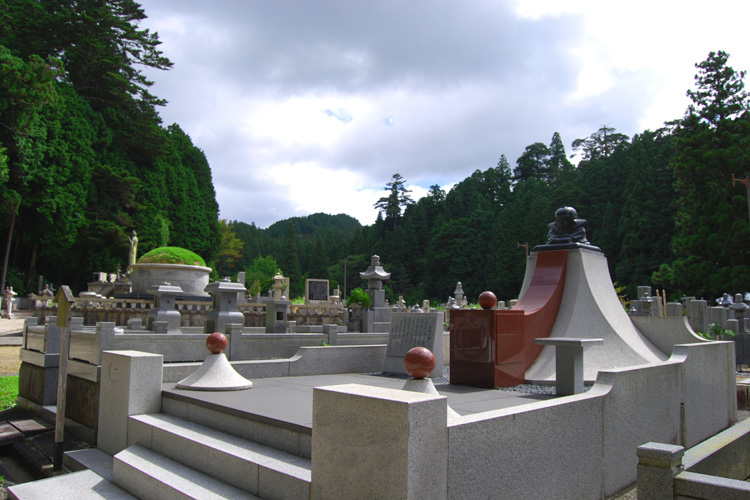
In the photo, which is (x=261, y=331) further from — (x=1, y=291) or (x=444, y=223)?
(x=444, y=223)

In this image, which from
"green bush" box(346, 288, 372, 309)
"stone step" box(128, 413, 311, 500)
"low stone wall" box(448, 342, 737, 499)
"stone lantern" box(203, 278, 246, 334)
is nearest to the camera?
"low stone wall" box(448, 342, 737, 499)

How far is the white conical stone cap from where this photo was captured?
6656 millimetres

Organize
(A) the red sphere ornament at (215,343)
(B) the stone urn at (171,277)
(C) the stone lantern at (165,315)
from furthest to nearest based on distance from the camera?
(B) the stone urn at (171,277) < (C) the stone lantern at (165,315) < (A) the red sphere ornament at (215,343)

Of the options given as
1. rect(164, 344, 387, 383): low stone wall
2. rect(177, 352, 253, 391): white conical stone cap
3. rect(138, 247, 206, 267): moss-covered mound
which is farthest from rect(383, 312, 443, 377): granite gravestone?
rect(138, 247, 206, 267): moss-covered mound

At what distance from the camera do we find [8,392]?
34.0 ft

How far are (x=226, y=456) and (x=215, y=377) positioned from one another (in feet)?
7.87

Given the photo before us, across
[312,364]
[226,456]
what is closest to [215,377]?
[226,456]

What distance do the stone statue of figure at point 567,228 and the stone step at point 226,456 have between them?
7875 mm

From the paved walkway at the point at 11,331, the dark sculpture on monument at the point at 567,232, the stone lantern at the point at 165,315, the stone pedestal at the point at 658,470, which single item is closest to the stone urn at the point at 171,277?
the paved walkway at the point at 11,331

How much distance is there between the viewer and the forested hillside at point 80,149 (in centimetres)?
2964

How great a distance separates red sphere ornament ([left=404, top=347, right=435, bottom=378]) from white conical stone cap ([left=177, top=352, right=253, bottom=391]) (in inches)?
145

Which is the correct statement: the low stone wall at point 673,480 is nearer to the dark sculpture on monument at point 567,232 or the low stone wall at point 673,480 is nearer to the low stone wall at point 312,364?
the low stone wall at point 312,364

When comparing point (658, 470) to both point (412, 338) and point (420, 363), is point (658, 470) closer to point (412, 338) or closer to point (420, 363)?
point (420, 363)

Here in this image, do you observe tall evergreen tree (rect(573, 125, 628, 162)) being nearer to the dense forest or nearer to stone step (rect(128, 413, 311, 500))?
the dense forest
